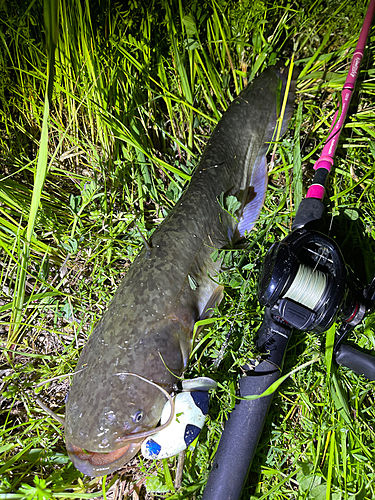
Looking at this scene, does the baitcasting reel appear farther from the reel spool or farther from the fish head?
the fish head

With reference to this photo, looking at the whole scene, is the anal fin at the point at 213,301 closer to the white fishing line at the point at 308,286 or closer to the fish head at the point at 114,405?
the fish head at the point at 114,405

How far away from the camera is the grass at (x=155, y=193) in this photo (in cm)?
232

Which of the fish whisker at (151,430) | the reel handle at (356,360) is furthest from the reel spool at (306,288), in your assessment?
the fish whisker at (151,430)

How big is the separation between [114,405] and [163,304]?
26.5 inches

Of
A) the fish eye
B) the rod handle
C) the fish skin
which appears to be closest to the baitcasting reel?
the rod handle

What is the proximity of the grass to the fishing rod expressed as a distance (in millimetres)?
206

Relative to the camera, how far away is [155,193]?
115 inches

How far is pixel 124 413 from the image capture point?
193 cm

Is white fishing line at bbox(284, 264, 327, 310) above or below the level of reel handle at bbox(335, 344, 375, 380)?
above

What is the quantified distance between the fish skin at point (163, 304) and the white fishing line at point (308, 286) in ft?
2.21

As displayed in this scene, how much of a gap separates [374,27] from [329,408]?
325cm

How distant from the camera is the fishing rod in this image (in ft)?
6.30

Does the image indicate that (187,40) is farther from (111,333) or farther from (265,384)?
(265,384)

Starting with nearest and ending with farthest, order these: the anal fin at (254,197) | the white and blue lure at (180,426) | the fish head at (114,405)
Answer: the fish head at (114,405) < the white and blue lure at (180,426) < the anal fin at (254,197)
